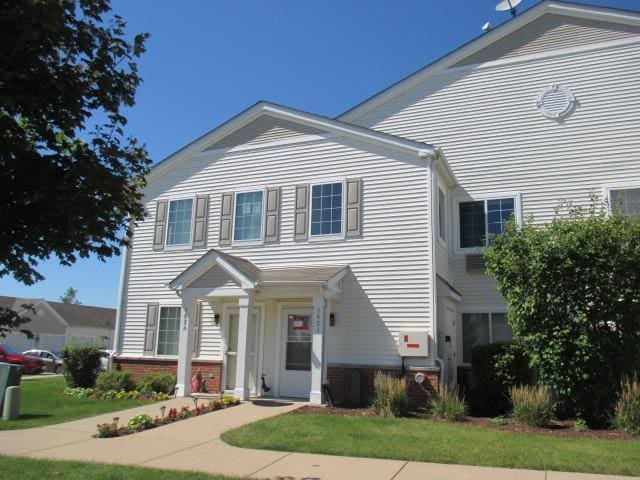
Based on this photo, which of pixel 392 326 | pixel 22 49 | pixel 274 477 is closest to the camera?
pixel 22 49

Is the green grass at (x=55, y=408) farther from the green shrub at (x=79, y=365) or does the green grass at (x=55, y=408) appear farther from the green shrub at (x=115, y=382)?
the green shrub at (x=115, y=382)

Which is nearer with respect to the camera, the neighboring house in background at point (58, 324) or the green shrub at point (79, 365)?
the green shrub at point (79, 365)

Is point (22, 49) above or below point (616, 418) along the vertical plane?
above

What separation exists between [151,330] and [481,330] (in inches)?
378

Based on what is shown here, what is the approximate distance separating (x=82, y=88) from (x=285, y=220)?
36.1ft

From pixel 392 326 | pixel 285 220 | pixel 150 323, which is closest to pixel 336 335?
pixel 392 326

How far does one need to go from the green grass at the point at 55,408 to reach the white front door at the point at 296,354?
139 inches

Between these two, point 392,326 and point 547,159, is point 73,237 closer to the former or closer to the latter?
point 392,326

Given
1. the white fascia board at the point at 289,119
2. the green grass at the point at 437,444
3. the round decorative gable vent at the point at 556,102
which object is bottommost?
the green grass at the point at 437,444

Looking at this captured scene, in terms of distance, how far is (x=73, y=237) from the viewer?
4.83 meters

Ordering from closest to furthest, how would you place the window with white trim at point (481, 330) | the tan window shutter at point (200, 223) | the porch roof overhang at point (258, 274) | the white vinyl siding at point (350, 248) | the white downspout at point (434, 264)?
the white downspout at point (434, 264)
the porch roof overhang at point (258, 274)
the white vinyl siding at point (350, 248)
the window with white trim at point (481, 330)
the tan window shutter at point (200, 223)

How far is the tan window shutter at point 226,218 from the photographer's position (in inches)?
648

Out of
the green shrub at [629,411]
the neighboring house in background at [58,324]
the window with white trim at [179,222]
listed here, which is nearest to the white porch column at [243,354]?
the window with white trim at [179,222]

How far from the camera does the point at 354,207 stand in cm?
1498
